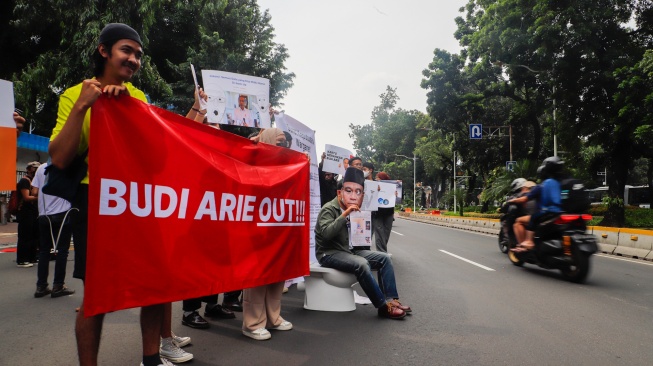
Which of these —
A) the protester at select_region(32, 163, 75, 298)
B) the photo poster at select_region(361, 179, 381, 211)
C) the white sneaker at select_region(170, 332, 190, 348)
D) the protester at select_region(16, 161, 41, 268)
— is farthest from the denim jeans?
the photo poster at select_region(361, 179, 381, 211)

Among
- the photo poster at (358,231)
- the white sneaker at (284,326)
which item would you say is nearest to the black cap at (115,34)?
the white sneaker at (284,326)

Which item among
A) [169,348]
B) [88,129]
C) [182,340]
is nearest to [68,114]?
[88,129]

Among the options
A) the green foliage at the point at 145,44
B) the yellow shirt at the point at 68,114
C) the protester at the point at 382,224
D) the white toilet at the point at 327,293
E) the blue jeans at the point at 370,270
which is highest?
the green foliage at the point at 145,44

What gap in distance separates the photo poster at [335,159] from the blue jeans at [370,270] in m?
2.00

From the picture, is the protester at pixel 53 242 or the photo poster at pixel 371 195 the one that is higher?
the photo poster at pixel 371 195

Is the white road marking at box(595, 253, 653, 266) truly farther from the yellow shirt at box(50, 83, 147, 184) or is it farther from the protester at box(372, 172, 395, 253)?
the yellow shirt at box(50, 83, 147, 184)

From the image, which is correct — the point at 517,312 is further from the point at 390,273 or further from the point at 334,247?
the point at 334,247

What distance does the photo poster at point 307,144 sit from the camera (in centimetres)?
547

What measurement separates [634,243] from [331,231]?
30.1 feet

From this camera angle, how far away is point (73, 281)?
6859mm

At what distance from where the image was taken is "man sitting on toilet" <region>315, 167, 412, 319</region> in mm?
4746

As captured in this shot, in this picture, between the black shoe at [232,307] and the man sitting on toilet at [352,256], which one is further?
the black shoe at [232,307]

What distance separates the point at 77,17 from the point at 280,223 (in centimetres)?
1168

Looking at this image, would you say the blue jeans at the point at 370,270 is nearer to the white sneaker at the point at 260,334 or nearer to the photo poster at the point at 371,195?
the white sneaker at the point at 260,334
